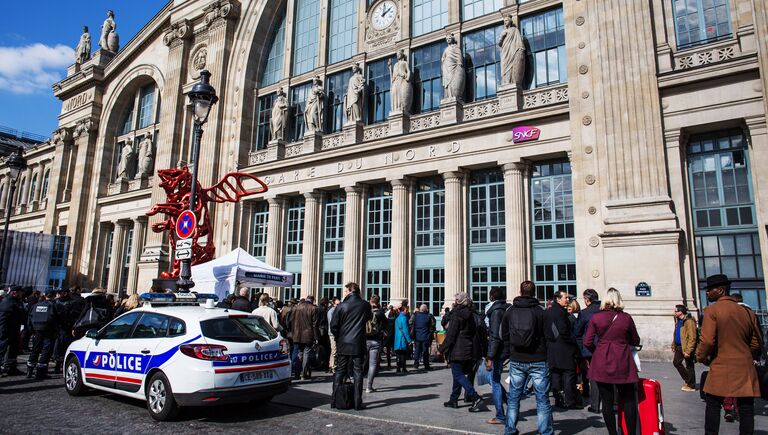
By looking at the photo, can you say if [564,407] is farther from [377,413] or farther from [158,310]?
[158,310]

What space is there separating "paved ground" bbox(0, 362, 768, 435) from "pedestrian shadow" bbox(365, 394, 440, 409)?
2 cm

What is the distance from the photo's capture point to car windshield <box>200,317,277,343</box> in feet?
23.0

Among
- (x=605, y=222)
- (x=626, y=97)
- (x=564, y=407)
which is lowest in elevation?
(x=564, y=407)

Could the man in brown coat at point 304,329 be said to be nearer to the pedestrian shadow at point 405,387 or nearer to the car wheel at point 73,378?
the pedestrian shadow at point 405,387

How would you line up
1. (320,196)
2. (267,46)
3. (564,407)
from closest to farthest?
(564,407)
(320,196)
(267,46)

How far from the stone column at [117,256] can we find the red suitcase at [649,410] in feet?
111

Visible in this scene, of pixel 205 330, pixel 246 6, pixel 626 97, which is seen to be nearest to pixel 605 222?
pixel 626 97

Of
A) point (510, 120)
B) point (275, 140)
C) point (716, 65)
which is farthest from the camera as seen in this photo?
point (275, 140)

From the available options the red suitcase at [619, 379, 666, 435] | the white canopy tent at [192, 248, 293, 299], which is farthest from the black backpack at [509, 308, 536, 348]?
the white canopy tent at [192, 248, 293, 299]

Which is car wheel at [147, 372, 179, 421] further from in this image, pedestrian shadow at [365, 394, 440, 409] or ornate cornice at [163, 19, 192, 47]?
ornate cornice at [163, 19, 192, 47]

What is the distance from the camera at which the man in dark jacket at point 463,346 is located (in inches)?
302

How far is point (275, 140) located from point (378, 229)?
770 centimetres

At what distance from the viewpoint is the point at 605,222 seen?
48.4 ft

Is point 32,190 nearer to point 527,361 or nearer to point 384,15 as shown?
point 384,15
